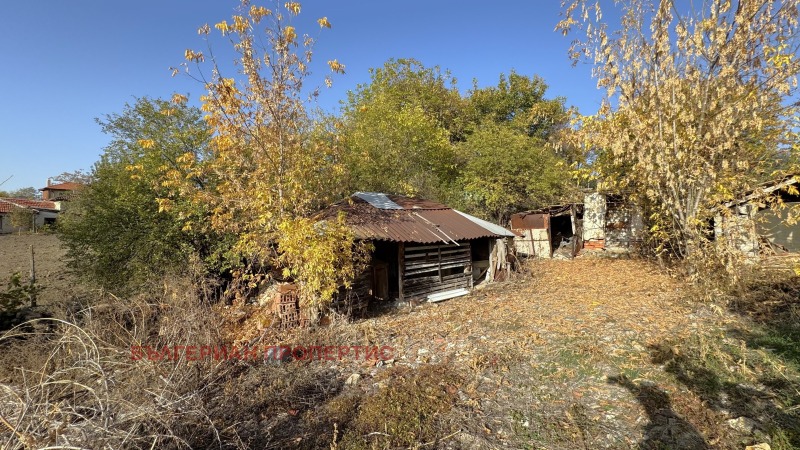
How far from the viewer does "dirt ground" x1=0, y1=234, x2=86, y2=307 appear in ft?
30.7

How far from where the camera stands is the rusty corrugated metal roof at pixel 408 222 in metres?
9.91

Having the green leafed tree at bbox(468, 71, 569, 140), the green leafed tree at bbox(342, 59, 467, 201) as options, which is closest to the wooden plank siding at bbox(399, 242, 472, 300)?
the green leafed tree at bbox(342, 59, 467, 201)

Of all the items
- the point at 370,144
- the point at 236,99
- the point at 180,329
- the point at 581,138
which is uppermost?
the point at 370,144

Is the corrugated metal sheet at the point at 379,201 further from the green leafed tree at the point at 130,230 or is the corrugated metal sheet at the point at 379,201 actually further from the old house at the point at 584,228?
the old house at the point at 584,228

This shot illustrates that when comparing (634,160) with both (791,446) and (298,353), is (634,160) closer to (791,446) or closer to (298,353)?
(791,446)

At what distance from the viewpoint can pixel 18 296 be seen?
309 inches

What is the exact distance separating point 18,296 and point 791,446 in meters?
13.0

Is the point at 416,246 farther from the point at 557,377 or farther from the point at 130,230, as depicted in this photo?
the point at 130,230

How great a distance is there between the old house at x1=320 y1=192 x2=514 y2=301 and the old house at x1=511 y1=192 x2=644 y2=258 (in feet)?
20.0

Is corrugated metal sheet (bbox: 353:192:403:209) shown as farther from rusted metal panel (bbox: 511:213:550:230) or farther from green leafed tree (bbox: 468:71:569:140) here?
green leafed tree (bbox: 468:71:569:140)

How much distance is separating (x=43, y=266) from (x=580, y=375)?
851 inches

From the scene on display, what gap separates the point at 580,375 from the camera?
18.0ft

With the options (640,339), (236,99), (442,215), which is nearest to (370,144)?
(442,215)

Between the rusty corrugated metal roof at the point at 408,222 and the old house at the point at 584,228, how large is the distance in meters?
6.33
